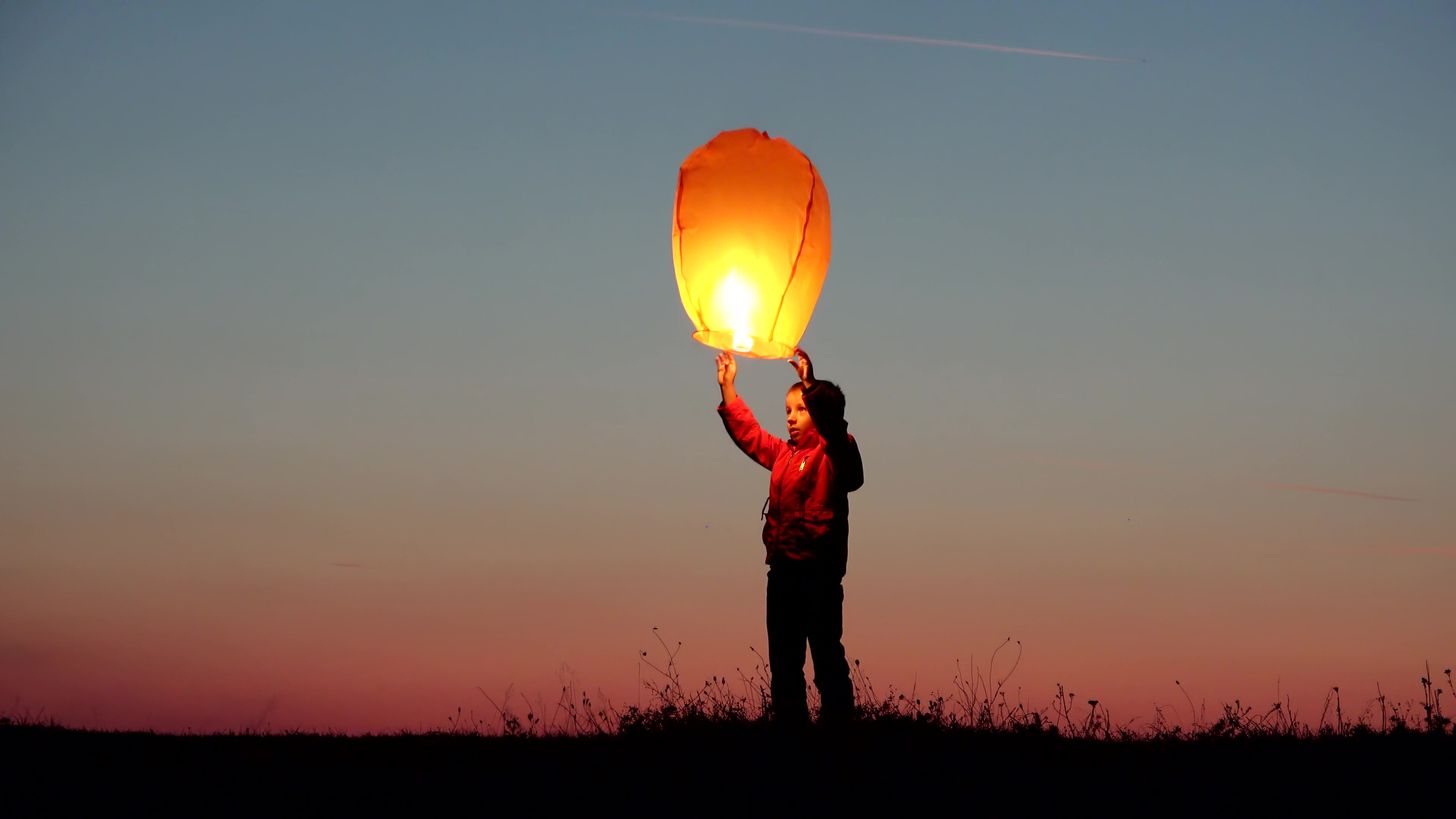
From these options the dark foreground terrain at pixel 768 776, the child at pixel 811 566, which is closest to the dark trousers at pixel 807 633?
the child at pixel 811 566

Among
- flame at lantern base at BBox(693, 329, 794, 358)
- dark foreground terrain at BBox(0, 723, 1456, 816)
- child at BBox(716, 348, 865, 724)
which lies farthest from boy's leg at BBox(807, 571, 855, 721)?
flame at lantern base at BBox(693, 329, 794, 358)

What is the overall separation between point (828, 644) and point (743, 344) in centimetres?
176

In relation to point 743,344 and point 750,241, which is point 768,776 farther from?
point 750,241

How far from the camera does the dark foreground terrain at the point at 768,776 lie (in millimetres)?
5938

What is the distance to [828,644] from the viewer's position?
780 cm

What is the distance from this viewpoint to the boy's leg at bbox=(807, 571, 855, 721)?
25.6 ft

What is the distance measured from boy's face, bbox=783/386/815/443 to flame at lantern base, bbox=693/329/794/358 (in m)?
0.26

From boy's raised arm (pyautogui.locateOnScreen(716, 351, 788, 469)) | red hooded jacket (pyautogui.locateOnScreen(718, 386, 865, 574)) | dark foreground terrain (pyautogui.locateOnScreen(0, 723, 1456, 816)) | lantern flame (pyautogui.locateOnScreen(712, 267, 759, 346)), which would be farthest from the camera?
boy's raised arm (pyautogui.locateOnScreen(716, 351, 788, 469))

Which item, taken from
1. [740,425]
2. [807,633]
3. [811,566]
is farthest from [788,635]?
[740,425]

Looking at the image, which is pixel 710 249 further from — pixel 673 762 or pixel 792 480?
pixel 673 762

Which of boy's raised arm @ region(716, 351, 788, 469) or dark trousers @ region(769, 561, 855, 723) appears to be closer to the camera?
dark trousers @ region(769, 561, 855, 723)

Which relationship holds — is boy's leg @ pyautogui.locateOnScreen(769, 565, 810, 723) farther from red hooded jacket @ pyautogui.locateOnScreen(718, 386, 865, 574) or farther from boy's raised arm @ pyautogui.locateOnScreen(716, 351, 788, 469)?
boy's raised arm @ pyautogui.locateOnScreen(716, 351, 788, 469)

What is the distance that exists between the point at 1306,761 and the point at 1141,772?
0.94 m

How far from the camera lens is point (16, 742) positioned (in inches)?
320
